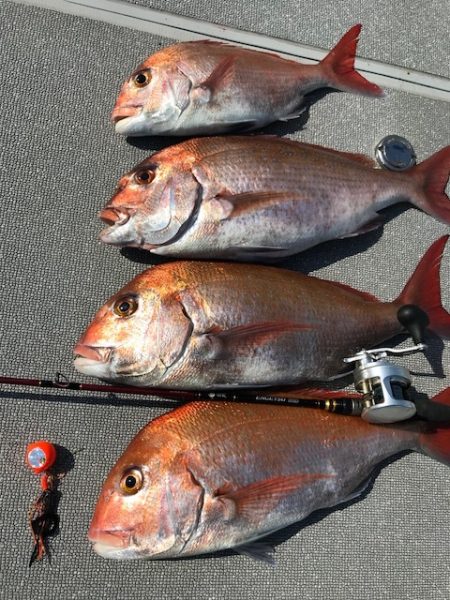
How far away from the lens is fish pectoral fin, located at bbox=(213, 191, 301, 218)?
167 centimetres

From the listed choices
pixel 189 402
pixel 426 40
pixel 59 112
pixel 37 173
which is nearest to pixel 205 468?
pixel 189 402

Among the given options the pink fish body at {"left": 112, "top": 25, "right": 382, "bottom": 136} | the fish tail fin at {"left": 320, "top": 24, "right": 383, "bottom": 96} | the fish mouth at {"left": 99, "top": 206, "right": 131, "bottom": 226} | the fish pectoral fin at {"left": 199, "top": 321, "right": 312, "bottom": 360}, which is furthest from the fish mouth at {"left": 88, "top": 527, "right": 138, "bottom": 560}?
the fish tail fin at {"left": 320, "top": 24, "right": 383, "bottom": 96}

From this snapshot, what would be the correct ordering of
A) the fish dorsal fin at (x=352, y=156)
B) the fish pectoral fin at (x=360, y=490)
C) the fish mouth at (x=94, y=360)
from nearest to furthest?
the fish mouth at (x=94, y=360) → the fish pectoral fin at (x=360, y=490) → the fish dorsal fin at (x=352, y=156)

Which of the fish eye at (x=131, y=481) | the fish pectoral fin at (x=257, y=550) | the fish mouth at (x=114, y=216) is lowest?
the fish pectoral fin at (x=257, y=550)

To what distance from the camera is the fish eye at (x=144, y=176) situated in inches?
66.6

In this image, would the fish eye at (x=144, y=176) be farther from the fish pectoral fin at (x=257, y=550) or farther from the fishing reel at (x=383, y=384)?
the fish pectoral fin at (x=257, y=550)

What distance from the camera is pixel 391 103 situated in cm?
219

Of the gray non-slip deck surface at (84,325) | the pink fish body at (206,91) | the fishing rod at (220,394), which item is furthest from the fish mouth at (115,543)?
the pink fish body at (206,91)

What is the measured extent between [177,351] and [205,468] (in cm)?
33

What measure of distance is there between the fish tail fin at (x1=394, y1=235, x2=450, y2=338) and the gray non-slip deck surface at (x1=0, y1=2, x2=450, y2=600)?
5.3 inches

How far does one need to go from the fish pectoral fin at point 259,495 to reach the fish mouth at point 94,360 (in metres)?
0.46

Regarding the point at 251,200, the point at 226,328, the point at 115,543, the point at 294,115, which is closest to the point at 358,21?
the point at 294,115

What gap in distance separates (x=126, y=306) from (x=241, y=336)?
347 millimetres

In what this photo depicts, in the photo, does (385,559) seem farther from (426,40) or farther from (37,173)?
(426,40)
